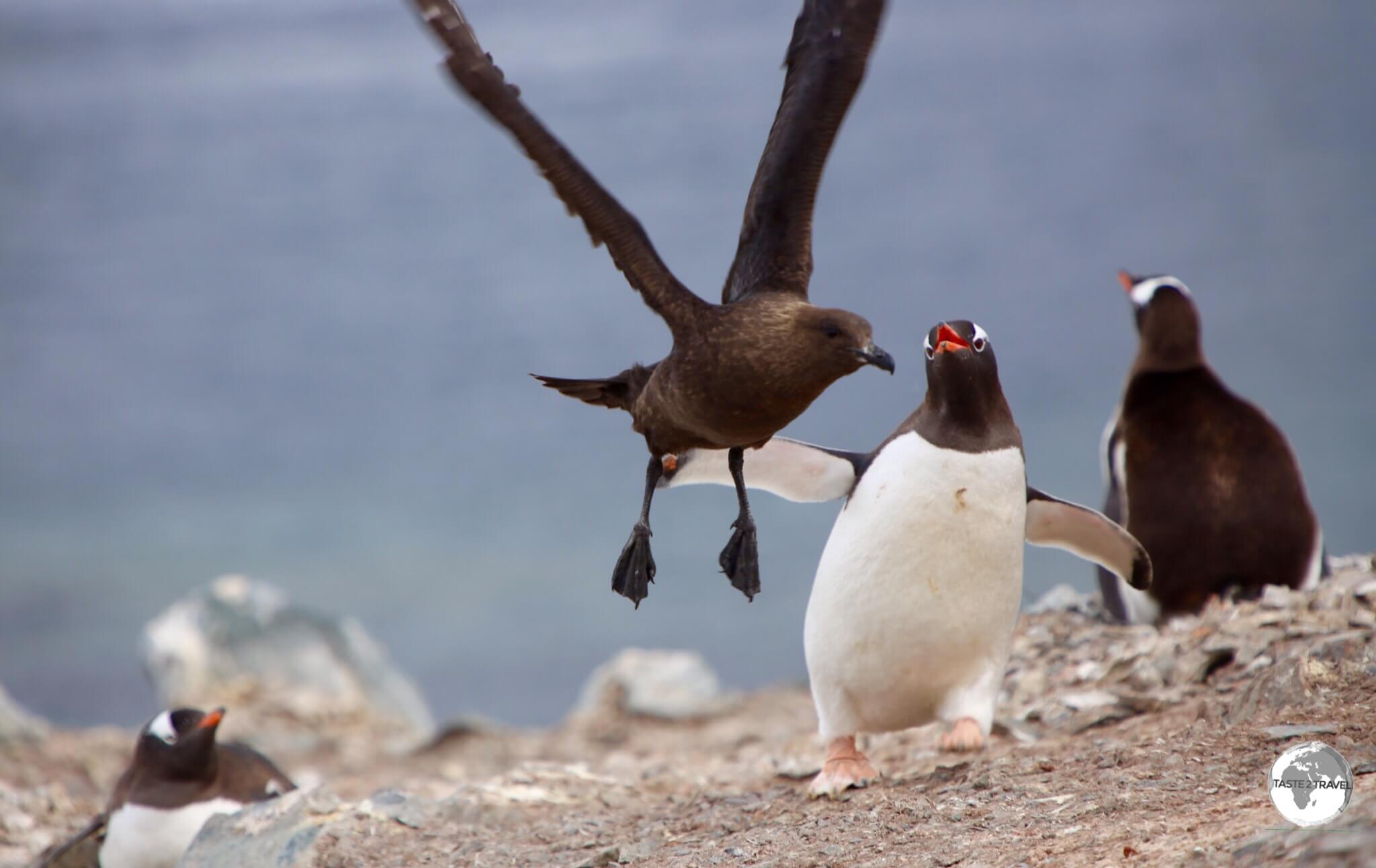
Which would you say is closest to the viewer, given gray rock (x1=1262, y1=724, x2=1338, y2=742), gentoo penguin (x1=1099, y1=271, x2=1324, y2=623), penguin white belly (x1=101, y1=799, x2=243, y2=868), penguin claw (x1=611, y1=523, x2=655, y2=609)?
gray rock (x1=1262, y1=724, x2=1338, y2=742)

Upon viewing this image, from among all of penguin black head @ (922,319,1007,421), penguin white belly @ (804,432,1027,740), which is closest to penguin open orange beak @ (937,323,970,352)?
penguin black head @ (922,319,1007,421)

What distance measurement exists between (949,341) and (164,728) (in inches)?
186

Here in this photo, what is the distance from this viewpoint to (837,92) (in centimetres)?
533

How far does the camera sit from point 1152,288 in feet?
28.3

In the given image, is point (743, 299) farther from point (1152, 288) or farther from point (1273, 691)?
point (1152, 288)

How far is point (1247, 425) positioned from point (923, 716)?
359 cm

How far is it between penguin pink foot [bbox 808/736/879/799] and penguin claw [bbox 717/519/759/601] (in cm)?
97

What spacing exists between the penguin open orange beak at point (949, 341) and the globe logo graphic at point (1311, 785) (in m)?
2.06

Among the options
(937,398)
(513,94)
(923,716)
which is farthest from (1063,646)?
(513,94)

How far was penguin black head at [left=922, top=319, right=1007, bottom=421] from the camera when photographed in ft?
17.7

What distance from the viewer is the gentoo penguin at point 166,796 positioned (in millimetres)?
7102

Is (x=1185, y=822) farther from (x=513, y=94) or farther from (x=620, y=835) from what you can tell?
(x=513, y=94)

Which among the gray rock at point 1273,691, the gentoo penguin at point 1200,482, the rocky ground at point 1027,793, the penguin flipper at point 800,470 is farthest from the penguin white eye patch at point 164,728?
the gentoo penguin at point 1200,482

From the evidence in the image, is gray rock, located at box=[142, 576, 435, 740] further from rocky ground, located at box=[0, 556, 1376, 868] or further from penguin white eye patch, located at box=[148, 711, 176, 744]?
penguin white eye patch, located at box=[148, 711, 176, 744]
